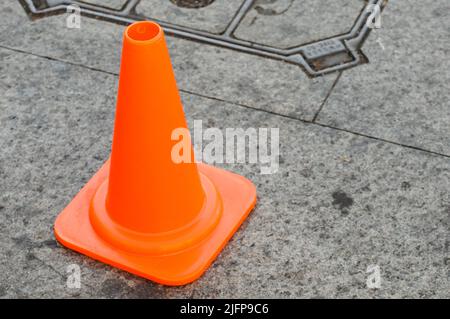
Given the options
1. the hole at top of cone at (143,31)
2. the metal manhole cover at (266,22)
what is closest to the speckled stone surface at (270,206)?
the metal manhole cover at (266,22)

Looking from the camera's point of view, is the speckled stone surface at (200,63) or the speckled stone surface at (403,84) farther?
the speckled stone surface at (200,63)

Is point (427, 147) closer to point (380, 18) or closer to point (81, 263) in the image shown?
point (380, 18)

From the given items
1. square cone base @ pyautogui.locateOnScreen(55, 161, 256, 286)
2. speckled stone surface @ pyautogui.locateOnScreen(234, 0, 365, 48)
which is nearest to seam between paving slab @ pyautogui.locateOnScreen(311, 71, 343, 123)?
speckled stone surface @ pyautogui.locateOnScreen(234, 0, 365, 48)

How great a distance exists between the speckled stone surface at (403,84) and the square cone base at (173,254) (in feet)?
2.01

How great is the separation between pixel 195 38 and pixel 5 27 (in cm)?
99

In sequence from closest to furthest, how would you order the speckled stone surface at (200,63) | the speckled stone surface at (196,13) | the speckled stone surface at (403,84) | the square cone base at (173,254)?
the square cone base at (173,254) → the speckled stone surface at (403,84) → the speckled stone surface at (200,63) → the speckled stone surface at (196,13)

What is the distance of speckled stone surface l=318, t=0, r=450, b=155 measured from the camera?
126 inches

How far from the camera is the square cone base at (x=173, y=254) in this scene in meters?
2.57

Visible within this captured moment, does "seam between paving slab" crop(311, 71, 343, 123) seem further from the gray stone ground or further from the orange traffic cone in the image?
the orange traffic cone

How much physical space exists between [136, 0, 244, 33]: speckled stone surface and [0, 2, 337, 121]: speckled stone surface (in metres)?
0.15

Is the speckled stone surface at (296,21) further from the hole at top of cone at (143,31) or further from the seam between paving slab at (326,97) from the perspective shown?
the hole at top of cone at (143,31)

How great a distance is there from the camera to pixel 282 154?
10.1 ft

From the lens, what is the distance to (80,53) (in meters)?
3.62
